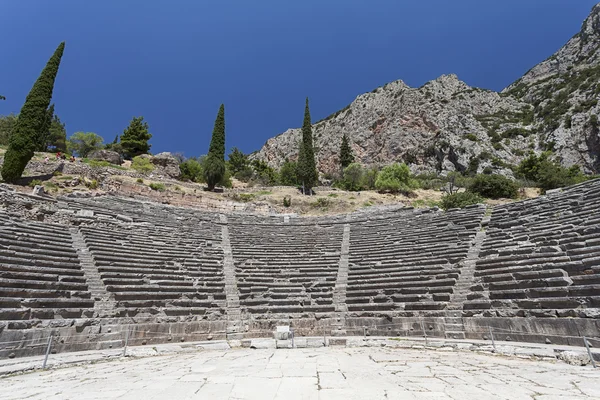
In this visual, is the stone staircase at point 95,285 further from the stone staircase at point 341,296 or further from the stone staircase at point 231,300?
the stone staircase at point 341,296

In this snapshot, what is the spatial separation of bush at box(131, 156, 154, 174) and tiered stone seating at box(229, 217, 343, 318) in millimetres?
18616

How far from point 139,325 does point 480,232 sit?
47.6ft

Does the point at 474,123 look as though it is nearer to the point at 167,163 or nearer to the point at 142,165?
the point at 167,163

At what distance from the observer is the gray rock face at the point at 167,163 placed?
35.0 m

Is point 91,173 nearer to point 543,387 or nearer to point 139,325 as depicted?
point 139,325

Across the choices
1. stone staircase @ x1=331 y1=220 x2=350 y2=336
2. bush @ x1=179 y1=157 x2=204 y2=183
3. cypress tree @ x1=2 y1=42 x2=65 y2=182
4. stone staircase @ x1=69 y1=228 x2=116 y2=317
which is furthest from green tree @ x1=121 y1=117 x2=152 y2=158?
stone staircase @ x1=331 y1=220 x2=350 y2=336

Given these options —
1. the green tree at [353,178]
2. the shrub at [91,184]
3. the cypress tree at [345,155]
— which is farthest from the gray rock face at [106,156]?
the cypress tree at [345,155]

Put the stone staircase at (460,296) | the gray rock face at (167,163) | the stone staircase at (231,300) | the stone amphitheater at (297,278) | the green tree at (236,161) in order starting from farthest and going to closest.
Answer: the green tree at (236,161) → the gray rock face at (167,163) → the stone staircase at (231,300) → the stone staircase at (460,296) → the stone amphitheater at (297,278)

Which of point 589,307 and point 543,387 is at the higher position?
point 589,307

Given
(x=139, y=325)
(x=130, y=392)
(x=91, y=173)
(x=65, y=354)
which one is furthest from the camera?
(x=91, y=173)

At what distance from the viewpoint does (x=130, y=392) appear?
386cm

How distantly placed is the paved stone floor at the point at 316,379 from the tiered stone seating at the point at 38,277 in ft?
10.4

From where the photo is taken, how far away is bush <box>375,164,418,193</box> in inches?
1328

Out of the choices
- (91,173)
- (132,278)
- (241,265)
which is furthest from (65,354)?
(91,173)
